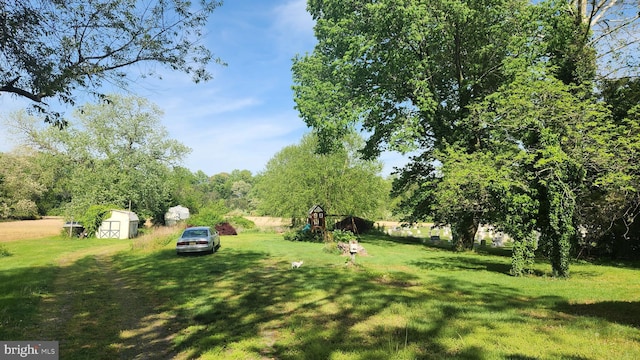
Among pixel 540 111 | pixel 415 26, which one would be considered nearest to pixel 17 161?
pixel 415 26

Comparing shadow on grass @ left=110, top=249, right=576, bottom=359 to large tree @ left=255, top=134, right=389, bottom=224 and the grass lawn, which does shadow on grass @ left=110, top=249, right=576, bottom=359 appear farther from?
large tree @ left=255, top=134, right=389, bottom=224

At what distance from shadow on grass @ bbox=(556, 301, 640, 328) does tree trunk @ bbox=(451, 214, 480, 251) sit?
1496cm

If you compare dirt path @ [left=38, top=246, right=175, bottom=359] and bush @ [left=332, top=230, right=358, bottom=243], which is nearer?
dirt path @ [left=38, top=246, right=175, bottom=359]

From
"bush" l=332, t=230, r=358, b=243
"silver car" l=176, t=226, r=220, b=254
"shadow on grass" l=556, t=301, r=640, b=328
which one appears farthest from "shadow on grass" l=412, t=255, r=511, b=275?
"silver car" l=176, t=226, r=220, b=254

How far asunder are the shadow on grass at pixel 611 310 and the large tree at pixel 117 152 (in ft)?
136

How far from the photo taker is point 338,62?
79.1 feet

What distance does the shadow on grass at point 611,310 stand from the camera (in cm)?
747

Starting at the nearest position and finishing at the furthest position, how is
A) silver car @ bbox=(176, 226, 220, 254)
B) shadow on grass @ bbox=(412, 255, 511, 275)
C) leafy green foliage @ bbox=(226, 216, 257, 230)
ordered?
shadow on grass @ bbox=(412, 255, 511, 275), silver car @ bbox=(176, 226, 220, 254), leafy green foliage @ bbox=(226, 216, 257, 230)

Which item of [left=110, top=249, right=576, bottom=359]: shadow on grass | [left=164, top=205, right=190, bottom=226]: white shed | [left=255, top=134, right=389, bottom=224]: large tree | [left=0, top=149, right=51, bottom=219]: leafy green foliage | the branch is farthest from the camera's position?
[left=164, top=205, right=190, bottom=226]: white shed

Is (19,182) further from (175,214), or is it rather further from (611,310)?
(611,310)

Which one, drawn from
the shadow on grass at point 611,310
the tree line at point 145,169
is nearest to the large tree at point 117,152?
the tree line at point 145,169

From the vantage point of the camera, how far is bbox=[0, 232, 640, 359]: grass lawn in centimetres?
604

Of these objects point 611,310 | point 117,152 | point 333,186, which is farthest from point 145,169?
point 611,310

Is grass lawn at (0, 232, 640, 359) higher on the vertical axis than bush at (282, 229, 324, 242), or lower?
lower
